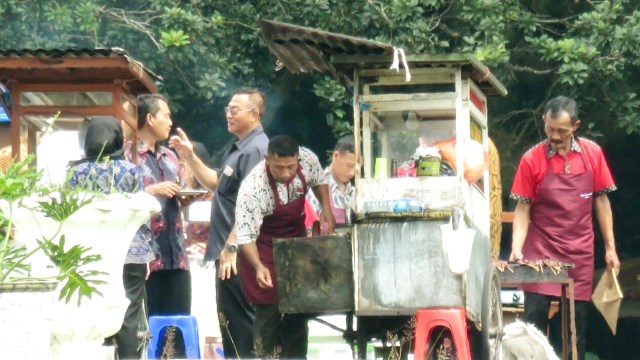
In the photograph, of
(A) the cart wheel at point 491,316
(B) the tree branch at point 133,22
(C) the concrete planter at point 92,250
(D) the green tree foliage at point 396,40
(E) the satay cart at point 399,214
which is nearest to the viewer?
(C) the concrete planter at point 92,250

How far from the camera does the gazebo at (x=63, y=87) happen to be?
9289 mm

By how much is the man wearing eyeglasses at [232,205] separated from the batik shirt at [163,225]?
0.19 metres

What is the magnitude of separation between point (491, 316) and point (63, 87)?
295 cm

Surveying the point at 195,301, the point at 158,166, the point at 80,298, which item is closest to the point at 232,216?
the point at 158,166

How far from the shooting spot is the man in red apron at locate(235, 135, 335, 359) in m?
9.06

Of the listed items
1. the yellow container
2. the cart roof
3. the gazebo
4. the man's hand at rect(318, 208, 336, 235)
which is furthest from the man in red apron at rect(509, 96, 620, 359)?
the gazebo

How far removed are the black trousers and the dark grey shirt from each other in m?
1.12

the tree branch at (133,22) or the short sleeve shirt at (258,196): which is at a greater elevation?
the tree branch at (133,22)

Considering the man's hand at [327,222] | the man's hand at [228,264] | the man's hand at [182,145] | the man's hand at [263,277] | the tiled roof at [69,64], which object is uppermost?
the tiled roof at [69,64]

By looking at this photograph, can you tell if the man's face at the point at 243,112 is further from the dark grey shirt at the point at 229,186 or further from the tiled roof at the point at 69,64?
the tiled roof at the point at 69,64

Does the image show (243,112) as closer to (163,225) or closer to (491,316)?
(163,225)

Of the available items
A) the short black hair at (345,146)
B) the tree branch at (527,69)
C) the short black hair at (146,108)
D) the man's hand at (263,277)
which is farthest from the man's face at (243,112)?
the tree branch at (527,69)

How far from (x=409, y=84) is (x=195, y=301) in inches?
132

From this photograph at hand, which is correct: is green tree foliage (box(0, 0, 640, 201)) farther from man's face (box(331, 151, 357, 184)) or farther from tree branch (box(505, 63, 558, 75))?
man's face (box(331, 151, 357, 184))
